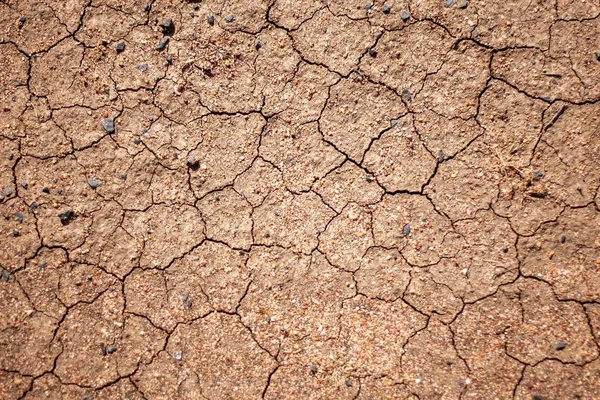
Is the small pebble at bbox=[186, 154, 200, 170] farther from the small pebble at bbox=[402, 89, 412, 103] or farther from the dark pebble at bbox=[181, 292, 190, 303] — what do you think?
the small pebble at bbox=[402, 89, 412, 103]

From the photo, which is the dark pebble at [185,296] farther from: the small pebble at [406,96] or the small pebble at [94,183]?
the small pebble at [406,96]

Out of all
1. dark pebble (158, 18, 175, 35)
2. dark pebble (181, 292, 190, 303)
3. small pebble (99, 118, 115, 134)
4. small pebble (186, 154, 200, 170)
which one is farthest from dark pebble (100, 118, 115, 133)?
dark pebble (181, 292, 190, 303)

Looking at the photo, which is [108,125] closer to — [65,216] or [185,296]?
[65,216]

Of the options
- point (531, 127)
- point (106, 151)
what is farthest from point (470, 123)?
point (106, 151)

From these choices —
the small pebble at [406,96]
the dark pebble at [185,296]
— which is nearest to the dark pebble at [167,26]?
the small pebble at [406,96]

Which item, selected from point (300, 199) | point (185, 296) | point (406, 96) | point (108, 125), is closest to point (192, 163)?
point (108, 125)

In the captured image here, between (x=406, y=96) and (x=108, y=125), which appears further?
(x=108, y=125)
